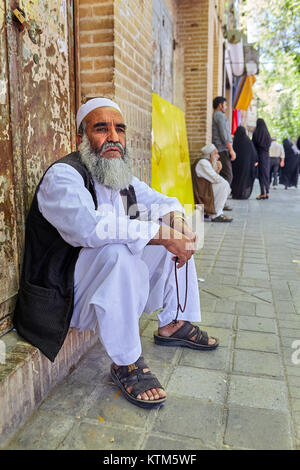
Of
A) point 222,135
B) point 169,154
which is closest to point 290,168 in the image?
point 222,135

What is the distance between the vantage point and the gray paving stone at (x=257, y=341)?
2.62 metres

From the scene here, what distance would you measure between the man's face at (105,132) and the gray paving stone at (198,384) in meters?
1.26

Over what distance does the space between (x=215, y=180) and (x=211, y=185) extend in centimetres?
13

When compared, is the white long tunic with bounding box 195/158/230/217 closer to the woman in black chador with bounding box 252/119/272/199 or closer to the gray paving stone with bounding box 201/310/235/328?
the woman in black chador with bounding box 252/119/272/199

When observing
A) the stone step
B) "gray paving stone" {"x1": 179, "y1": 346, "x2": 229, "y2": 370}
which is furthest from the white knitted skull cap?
"gray paving stone" {"x1": 179, "y1": 346, "x2": 229, "y2": 370}

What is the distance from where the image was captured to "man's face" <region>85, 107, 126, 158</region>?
90.9 inches

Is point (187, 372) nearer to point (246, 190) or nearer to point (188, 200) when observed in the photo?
point (188, 200)

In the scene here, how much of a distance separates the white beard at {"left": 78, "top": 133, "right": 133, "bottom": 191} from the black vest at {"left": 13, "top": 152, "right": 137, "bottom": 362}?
0.07 metres

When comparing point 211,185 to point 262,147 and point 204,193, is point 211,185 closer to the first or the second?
point 204,193

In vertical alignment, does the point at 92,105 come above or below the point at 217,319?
above

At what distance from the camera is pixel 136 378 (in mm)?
2094

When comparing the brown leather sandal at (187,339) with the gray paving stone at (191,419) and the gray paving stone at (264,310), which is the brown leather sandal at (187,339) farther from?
the gray paving stone at (264,310)

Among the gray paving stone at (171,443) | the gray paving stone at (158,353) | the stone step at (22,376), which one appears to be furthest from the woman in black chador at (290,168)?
the gray paving stone at (171,443)

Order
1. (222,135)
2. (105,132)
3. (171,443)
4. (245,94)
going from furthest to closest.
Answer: (245,94) < (222,135) < (105,132) < (171,443)
